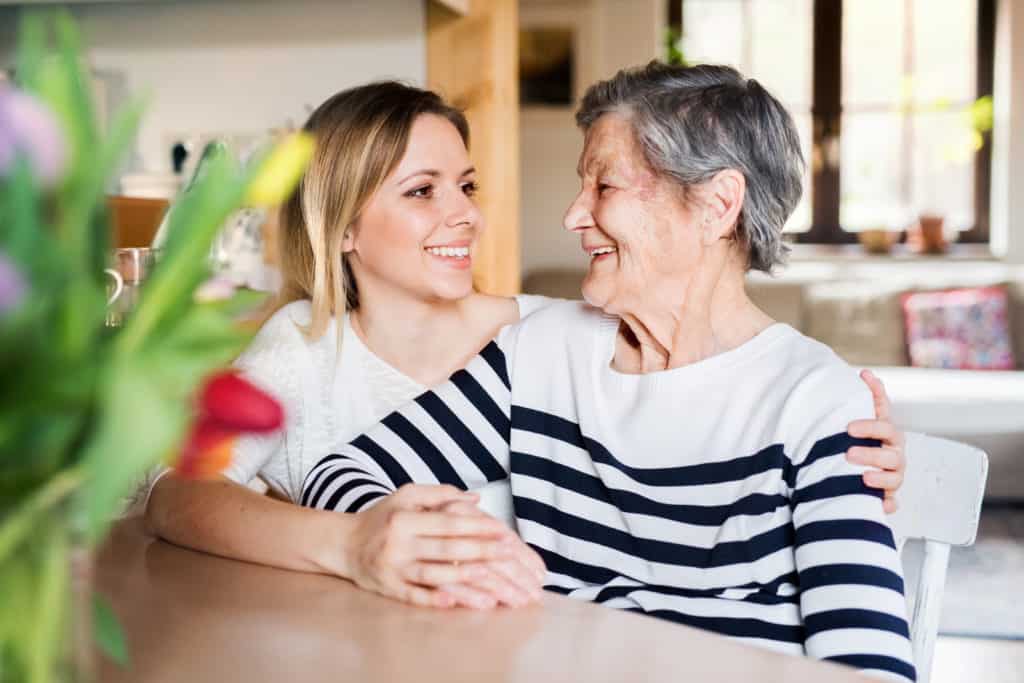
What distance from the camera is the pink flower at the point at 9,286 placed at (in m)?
0.37

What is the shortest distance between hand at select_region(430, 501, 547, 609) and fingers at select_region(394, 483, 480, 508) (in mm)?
98

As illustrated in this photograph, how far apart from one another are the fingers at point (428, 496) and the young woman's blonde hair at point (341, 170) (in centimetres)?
67

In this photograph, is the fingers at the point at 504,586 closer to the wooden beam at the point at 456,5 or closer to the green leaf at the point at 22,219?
the green leaf at the point at 22,219

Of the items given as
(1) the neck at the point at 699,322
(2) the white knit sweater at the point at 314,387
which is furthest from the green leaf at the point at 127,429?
(2) the white knit sweater at the point at 314,387

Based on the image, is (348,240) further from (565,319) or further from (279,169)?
(279,169)

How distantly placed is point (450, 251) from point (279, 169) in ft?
4.46

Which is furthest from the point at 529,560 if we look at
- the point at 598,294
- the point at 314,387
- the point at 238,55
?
the point at 238,55

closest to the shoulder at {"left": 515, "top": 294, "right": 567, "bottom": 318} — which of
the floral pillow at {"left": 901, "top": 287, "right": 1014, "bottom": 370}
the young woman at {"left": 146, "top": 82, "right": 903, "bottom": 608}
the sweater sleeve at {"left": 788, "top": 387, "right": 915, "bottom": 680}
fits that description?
the young woman at {"left": 146, "top": 82, "right": 903, "bottom": 608}

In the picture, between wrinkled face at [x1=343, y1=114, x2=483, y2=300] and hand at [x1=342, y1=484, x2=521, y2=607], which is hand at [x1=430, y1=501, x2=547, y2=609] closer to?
hand at [x1=342, y1=484, x2=521, y2=607]

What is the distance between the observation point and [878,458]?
1.16m

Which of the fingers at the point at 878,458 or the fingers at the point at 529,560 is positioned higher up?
the fingers at the point at 878,458

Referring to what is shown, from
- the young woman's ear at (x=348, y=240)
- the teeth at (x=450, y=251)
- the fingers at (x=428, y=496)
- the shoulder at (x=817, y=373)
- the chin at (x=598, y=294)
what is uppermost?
the young woman's ear at (x=348, y=240)

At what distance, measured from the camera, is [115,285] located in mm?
1177

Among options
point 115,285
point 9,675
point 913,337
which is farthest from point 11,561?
point 913,337
